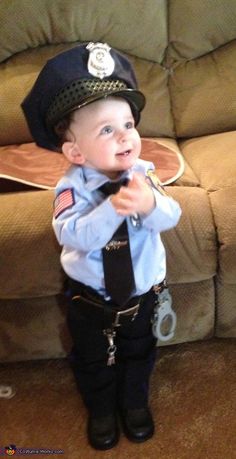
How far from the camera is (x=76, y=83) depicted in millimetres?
775

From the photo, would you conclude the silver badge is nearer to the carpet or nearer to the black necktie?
the black necktie

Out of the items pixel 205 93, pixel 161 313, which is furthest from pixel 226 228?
pixel 205 93

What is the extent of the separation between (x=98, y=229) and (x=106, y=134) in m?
0.17

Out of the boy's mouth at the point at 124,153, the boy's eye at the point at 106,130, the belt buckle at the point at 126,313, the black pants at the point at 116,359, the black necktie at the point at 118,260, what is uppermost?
the boy's eye at the point at 106,130

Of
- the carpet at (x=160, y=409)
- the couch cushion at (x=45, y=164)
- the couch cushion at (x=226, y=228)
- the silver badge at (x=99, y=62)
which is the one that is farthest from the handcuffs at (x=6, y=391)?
the silver badge at (x=99, y=62)

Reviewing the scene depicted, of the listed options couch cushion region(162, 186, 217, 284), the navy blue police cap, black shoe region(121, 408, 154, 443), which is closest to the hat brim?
the navy blue police cap

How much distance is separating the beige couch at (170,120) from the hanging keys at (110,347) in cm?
18

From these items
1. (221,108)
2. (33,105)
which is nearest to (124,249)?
(33,105)

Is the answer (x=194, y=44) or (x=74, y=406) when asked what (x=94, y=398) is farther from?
(x=194, y=44)

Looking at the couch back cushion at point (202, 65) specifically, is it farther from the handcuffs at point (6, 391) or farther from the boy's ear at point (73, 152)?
the handcuffs at point (6, 391)

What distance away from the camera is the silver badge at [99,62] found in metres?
0.79

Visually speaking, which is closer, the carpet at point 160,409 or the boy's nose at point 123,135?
the boy's nose at point 123,135

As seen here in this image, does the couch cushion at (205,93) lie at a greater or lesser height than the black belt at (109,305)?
greater

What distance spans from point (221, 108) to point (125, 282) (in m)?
0.92
